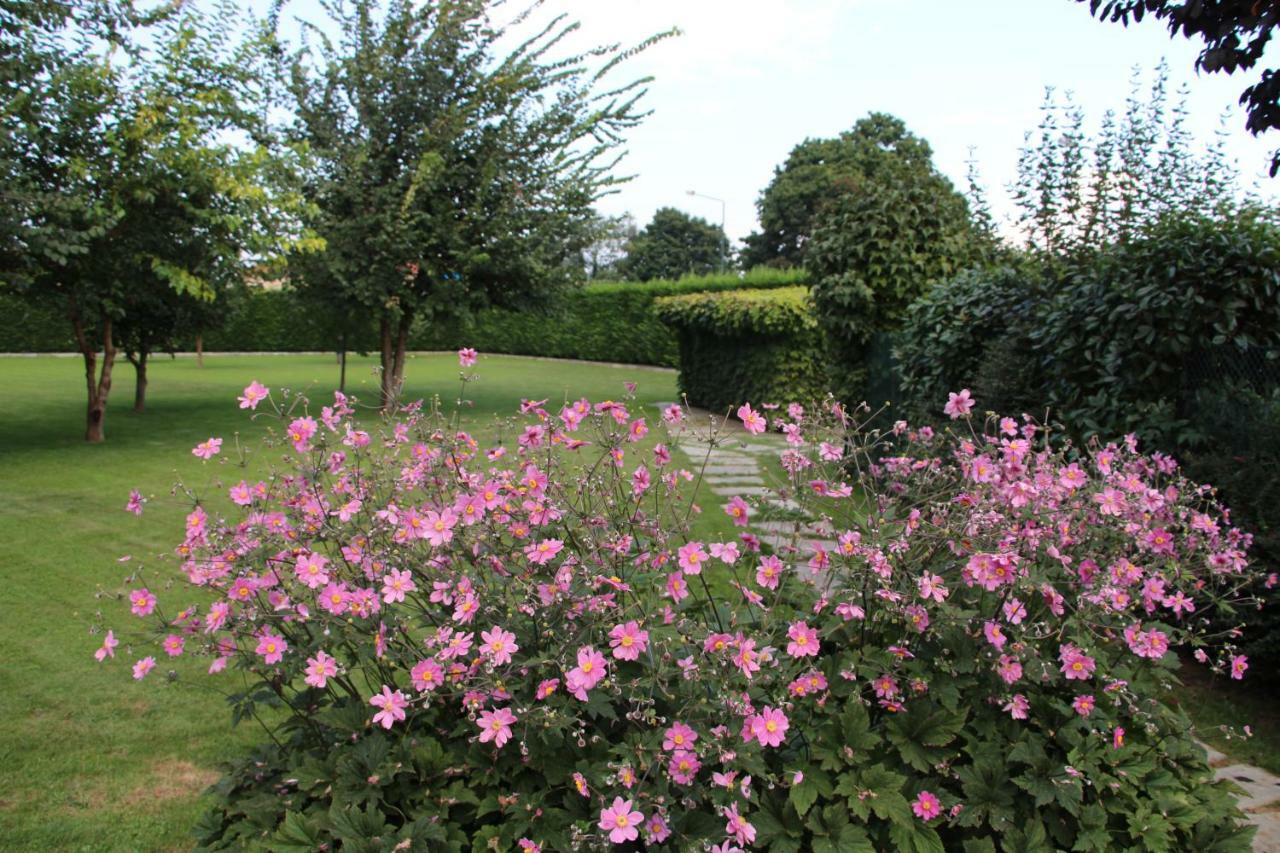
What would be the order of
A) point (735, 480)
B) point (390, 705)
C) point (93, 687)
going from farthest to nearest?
point (735, 480) → point (93, 687) → point (390, 705)

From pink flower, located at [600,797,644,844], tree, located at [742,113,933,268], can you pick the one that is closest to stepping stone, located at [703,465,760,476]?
pink flower, located at [600,797,644,844]

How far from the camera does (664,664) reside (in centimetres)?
199

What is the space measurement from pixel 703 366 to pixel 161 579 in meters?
10.6

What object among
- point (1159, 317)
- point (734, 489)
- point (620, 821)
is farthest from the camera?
point (734, 489)

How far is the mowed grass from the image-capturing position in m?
2.83

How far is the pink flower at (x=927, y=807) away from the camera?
2064 mm

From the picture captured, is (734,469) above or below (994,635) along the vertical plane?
below

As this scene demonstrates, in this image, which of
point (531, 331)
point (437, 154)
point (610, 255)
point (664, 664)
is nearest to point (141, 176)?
point (437, 154)

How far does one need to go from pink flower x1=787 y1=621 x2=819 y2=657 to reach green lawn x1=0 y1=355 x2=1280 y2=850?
4.44 feet

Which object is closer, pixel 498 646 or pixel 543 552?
pixel 498 646

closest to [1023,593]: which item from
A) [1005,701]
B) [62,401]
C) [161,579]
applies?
[1005,701]

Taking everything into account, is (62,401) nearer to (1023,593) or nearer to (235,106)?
(235,106)

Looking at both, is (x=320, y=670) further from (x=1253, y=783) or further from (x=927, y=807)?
(x=1253, y=783)

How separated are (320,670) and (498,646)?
445mm
